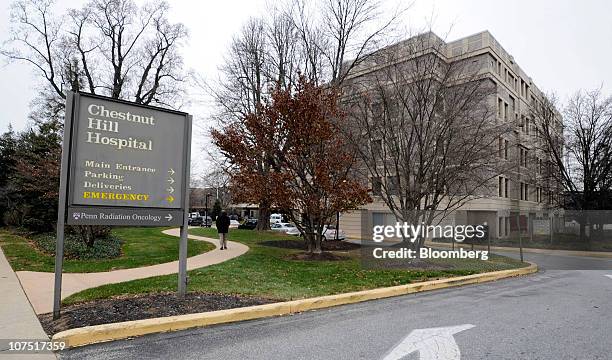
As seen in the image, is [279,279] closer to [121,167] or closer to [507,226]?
[121,167]

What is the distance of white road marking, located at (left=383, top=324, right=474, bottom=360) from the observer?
14.5 feet

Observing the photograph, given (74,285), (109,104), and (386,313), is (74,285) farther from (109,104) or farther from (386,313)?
(386,313)

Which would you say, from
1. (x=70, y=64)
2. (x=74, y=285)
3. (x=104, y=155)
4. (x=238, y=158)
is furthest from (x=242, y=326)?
(x=70, y=64)

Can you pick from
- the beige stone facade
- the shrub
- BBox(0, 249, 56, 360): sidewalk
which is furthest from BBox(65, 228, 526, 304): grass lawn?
the beige stone facade

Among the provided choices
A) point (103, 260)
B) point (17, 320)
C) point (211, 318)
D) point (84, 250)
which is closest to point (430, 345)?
point (211, 318)

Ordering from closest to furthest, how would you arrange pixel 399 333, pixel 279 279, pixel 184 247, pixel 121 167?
pixel 399 333 → pixel 121 167 → pixel 184 247 → pixel 279 279

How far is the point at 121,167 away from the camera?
20.9 feet

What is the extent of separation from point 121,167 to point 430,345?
5209mm

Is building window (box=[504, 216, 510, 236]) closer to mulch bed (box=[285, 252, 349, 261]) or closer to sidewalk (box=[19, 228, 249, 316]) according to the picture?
mulch bed (box=[285, 252, 349, 261])

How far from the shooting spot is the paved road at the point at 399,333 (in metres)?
4.50

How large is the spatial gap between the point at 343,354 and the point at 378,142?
9897mm

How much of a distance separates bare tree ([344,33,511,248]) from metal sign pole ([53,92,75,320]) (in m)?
8.88

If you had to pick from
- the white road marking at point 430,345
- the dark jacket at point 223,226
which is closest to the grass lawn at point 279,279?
the white road marking at point 430,345

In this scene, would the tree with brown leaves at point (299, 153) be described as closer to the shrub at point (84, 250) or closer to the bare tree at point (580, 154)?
the shrub at point (84, 250)
